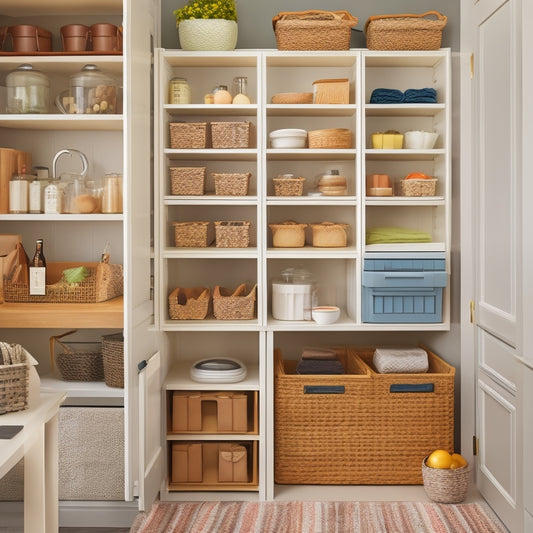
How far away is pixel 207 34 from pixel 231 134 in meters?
0.49

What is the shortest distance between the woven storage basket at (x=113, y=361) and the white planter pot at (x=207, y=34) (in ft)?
4.80

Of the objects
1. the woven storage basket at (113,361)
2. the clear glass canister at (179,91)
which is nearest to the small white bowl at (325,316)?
the woven storage basket at (113,361)

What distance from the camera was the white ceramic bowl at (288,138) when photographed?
366 centimetres

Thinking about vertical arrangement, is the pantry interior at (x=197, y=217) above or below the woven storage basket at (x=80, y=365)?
above

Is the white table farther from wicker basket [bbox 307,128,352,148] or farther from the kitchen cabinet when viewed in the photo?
wicker basket [bbox 307,128,352,148]

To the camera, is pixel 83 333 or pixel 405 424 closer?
pixel 405 424

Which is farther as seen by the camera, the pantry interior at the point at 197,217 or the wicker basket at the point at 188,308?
the wicker basket at the point at 188,308

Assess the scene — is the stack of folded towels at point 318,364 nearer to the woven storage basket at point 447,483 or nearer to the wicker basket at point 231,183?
the woven storage basket at point 447,483

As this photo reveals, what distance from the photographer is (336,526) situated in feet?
10.6

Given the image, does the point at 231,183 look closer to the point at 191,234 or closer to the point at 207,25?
the point at 191,234

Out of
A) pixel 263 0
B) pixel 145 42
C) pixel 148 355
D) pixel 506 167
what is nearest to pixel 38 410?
pixel 148 355

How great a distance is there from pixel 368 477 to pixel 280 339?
2.84 feet

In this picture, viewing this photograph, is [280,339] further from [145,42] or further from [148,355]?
[145,42]

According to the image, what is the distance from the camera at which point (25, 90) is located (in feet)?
11.2
